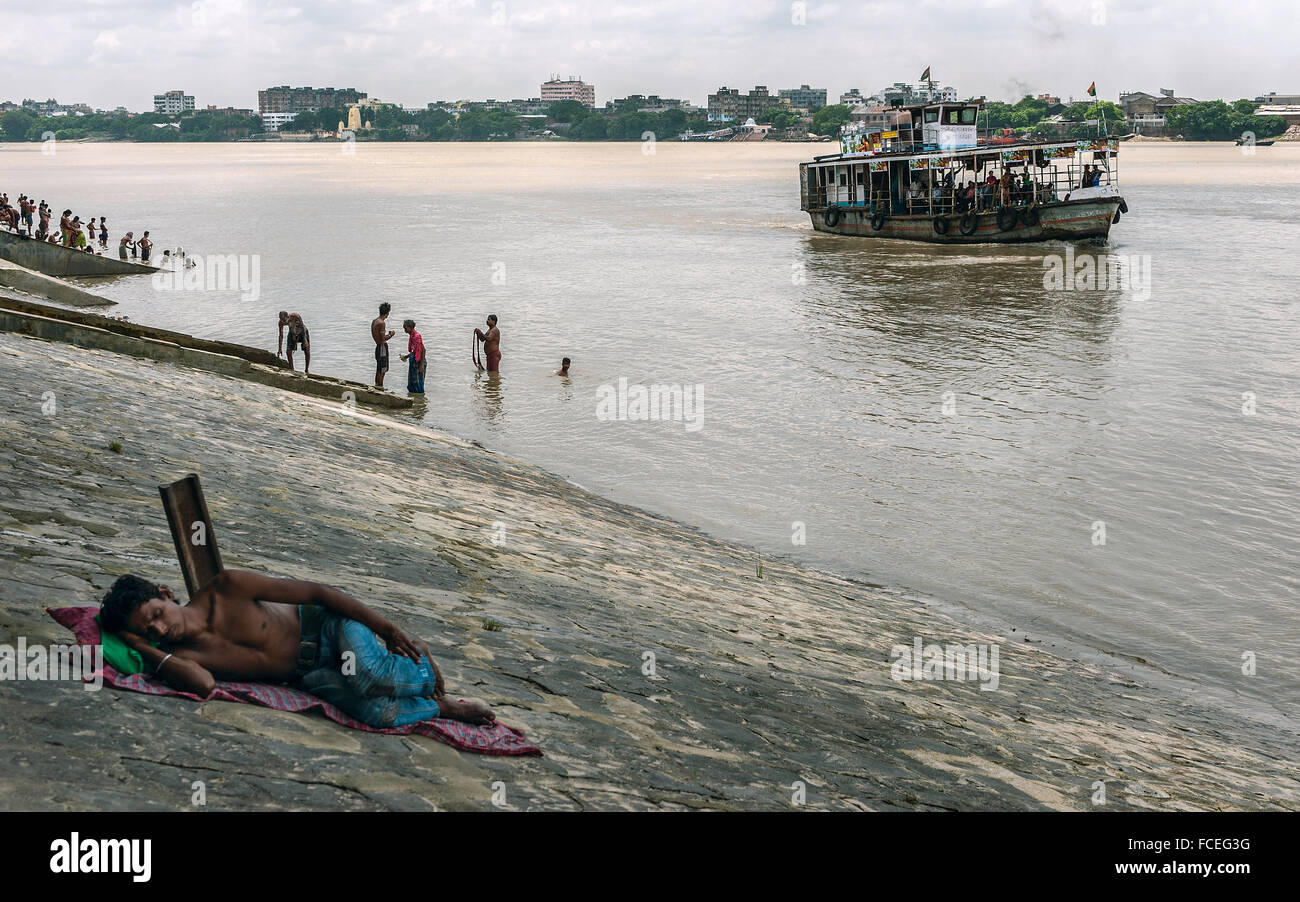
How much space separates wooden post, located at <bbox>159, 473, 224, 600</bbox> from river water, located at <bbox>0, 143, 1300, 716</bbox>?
368 inches

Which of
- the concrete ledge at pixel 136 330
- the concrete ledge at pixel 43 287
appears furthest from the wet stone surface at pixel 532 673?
the concrete ledge at pixel 43 287

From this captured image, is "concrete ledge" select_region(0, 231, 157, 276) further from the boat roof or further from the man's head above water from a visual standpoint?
the man's head above water

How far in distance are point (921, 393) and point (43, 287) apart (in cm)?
2293

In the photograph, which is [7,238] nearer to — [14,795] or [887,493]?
[887,493]

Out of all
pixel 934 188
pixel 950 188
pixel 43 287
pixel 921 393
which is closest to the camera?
pixel 921 393

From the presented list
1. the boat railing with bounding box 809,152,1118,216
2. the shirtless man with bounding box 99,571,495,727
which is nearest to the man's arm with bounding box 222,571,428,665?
the shirtless man with bounding box 99,571,495,727

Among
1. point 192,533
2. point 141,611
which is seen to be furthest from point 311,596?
point 141,611

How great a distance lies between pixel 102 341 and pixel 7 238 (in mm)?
24140

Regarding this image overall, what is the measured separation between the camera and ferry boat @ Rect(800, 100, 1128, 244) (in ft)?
164

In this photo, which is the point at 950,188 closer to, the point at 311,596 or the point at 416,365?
the point at 416,365

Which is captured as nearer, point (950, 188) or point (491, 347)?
point (491, 347)

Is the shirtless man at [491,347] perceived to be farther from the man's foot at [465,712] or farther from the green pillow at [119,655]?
the green pillow at [119,655]

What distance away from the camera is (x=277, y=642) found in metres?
5.21
